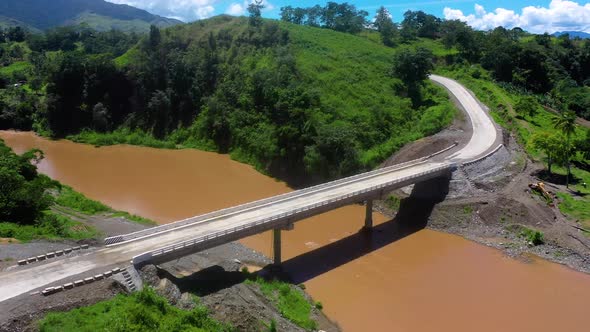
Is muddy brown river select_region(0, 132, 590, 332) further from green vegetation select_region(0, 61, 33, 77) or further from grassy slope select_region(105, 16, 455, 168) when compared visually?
green vegetation select_region(0, 61, 33, 77)

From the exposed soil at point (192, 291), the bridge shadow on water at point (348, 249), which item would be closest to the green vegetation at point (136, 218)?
the exposed soil at point (192, 291)

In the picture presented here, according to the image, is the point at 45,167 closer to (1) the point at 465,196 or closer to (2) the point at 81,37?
(1) the point at 465,196

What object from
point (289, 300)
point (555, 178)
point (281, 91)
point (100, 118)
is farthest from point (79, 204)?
point (555, 178)

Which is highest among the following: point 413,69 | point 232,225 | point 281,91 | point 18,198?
point 413,69

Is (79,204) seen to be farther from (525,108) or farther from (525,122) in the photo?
(525,108)

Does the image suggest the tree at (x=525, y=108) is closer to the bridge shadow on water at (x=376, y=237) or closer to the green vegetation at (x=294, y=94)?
the green vegetation at (x=294, y=94)

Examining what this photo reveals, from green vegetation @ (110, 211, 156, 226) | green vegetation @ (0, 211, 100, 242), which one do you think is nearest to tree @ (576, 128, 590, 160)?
green vegetation @ (110, 211, 156, 226)
